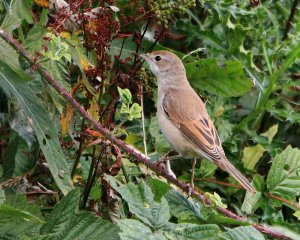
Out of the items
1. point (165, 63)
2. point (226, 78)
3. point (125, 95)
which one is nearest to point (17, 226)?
point (125, 95)

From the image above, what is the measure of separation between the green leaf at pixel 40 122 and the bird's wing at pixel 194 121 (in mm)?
1060

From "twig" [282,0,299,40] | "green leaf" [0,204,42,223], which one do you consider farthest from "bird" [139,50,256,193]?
"twig" [282,0,299,40]

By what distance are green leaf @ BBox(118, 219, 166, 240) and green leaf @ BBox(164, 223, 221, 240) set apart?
8cm

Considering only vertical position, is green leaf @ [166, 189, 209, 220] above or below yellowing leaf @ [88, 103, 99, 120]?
below

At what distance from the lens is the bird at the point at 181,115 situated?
4648 mm

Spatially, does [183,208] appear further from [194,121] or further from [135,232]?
[194,121]

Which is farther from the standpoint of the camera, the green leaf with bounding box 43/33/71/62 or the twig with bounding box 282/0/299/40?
the twig with bounding box 282/0/299/40

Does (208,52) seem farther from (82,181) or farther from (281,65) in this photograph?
(82,181)

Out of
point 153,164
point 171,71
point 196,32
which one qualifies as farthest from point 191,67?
point 153,164

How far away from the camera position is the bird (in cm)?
465

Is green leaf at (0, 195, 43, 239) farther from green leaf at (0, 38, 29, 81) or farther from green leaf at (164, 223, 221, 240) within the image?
green leaf at (0, 38, 29, 81)

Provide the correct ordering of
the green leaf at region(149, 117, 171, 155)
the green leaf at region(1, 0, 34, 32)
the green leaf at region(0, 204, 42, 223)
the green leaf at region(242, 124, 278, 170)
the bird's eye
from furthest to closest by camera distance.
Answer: the green leaf at region(242, 124, 278, 170), the bird's eye, the green leaf at region(149, 117, 171, 155), the green leaf at region(1, 0, 34, 32), the green leaf at region(0, 204, 42, 223)

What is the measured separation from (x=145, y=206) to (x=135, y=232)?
22cm

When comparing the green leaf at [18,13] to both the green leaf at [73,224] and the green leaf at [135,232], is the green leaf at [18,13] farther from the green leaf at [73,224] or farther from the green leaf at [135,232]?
the green leaf at [135,232]
